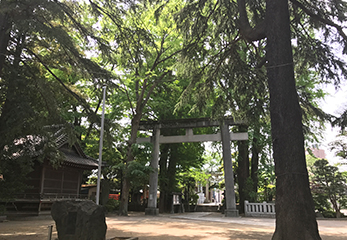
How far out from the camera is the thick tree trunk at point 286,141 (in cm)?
436

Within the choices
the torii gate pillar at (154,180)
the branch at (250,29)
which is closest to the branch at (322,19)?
the branch at (250,29)

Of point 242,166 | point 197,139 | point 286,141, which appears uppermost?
point 197,139

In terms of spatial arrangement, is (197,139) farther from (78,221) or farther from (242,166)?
(78,221)

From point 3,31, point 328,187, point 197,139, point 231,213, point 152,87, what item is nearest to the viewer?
point 3,31

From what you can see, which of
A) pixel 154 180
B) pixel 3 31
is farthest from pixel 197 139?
pixel 3 31

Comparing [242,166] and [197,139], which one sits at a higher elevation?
[197,139]

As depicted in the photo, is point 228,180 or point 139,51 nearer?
point 139,51

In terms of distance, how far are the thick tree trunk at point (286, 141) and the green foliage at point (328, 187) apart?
465 inches

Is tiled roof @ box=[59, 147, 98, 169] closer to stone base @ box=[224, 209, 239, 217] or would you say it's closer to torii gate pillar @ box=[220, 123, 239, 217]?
torii gate pillar @ box=[220, 123, 239, 217]

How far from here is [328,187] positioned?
14.3 metres

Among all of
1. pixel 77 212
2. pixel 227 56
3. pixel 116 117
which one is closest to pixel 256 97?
pixel 227 56

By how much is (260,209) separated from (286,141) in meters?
11.2

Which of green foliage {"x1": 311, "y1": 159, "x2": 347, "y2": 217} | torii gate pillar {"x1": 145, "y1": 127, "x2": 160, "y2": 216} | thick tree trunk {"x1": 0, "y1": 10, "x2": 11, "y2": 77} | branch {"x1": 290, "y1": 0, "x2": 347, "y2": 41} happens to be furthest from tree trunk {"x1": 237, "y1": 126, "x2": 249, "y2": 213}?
thick tree trunk {"x1": 0, "y1": 10, "x2": 11, "y2": 77}

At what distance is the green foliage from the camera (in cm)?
1420
